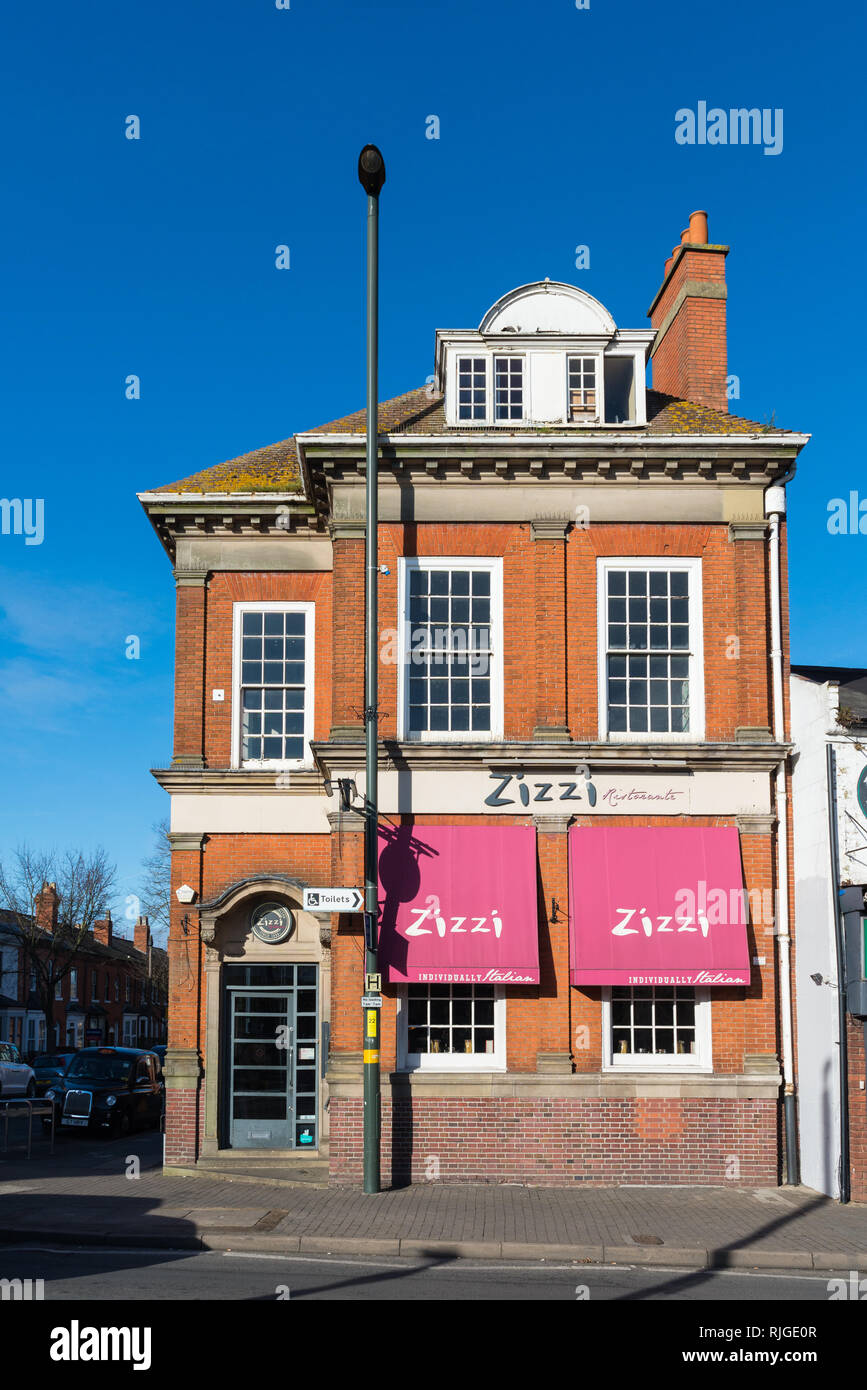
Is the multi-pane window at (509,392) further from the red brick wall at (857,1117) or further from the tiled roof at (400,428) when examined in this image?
the red brick wall at (857,1117)

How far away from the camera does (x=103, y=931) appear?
78188mm

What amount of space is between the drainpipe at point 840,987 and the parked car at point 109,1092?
47.6 feet

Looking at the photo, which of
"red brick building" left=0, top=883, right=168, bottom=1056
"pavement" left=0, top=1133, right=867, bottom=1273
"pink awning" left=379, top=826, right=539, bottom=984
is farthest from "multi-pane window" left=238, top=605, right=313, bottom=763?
"red brick building" left=0, top=883, right=168, bottom=1056

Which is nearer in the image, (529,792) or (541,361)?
(529,792)

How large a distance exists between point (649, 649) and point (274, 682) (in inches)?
224

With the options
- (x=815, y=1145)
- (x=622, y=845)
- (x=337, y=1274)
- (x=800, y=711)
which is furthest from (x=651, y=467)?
(x=337, y=1274)

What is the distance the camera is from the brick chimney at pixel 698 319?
69.9 ft

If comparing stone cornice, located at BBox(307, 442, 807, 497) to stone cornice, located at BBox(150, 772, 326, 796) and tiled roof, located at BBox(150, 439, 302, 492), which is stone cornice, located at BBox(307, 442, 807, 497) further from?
Result: stone cornice, located at BBox(150, 772, 326, 796)

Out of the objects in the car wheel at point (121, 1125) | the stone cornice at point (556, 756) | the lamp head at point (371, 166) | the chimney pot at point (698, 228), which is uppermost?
the chimney pot at point (698, 228)

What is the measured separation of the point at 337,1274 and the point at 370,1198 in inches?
157

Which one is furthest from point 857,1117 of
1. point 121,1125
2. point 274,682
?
point 121,1125

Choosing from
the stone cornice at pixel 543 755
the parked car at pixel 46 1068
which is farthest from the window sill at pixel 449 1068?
the parked car at pixel 46 1068

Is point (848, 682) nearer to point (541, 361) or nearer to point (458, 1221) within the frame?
point (541, 361)

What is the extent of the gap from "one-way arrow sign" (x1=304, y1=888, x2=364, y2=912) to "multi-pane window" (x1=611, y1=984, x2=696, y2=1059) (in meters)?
3.82
